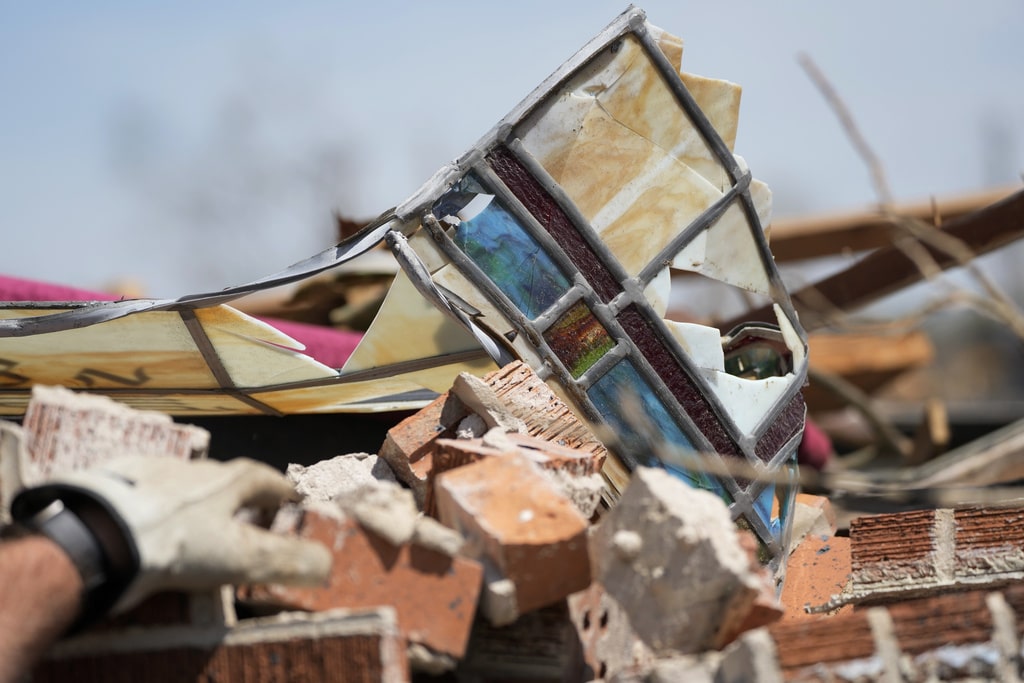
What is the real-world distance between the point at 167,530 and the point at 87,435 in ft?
1.31

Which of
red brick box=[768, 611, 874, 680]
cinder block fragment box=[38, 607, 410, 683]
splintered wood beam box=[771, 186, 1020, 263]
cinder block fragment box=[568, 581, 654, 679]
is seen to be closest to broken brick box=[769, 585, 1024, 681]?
red brick box=[768, 611, 874, 680]

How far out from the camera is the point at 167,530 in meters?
1.62

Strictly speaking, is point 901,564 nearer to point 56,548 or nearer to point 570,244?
point 570,244

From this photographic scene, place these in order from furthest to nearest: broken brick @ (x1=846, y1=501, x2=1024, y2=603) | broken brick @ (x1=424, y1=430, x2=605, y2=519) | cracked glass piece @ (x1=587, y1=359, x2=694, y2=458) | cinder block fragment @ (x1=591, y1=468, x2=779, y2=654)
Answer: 1. cracked glass piece @ (x1=587, y1=359, x2=694, y2=458)
2. broken brick @ (x1=846, y1=501, x2=1024, y2=603)
3. broken brick @ (x1=424, y1=430, x2=605, y2=519)
4. cinder block fragment @ (x1=591, y1=468, x2=779, y2=654)

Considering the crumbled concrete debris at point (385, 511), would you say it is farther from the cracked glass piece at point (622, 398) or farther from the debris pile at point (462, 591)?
the cracked glass piece at point (622, 398)

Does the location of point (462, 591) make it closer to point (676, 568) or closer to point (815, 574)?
point (676, 568)

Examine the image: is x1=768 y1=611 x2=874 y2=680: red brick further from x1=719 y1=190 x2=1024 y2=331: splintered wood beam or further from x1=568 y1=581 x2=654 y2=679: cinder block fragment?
x1=719 y1=190 x2=1024 y2=331: splintered wood beam

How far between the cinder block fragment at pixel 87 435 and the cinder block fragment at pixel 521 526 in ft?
1.69

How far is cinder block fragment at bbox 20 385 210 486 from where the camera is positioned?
1875mm

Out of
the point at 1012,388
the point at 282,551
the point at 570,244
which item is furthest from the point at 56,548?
the point at 1012,388

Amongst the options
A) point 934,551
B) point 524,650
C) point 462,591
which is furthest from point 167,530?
point 934,551

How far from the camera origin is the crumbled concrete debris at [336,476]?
8.87ft

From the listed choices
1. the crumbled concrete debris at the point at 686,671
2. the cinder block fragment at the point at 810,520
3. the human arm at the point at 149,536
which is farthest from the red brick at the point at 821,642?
the cinder block fragment at the point at 810,520

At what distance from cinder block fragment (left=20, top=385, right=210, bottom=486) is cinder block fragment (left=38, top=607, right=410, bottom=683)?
1.09 ft
